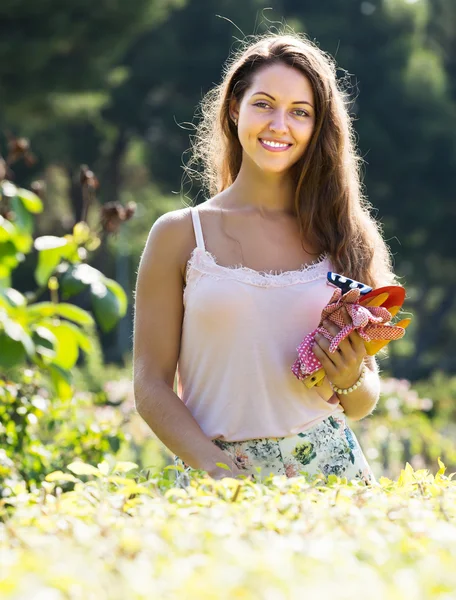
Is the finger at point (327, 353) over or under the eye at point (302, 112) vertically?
under

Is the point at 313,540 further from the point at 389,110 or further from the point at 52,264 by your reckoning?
the point at 389,110

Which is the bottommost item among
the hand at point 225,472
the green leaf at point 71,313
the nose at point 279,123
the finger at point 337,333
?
the hand at point 225,472

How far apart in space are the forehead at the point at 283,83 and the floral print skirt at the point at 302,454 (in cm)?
88

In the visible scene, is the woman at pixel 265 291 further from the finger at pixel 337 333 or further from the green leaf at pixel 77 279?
the green leaf at pixel 77 279

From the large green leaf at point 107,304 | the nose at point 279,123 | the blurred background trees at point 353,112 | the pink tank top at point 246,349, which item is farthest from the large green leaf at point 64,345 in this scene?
the blurred background trees at point 353,112

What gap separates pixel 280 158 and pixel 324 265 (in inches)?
12.4

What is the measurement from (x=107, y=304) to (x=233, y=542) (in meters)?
1.91

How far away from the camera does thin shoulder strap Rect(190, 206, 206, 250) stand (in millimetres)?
2770

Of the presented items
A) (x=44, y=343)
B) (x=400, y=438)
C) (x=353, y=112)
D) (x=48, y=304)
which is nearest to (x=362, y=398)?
(x=44, y=343)

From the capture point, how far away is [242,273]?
2732 mm

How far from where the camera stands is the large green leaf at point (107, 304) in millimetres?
3189

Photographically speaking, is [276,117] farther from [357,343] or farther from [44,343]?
[44,343]

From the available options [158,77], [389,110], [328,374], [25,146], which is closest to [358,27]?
[389,110]

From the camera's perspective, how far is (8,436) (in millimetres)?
4176
